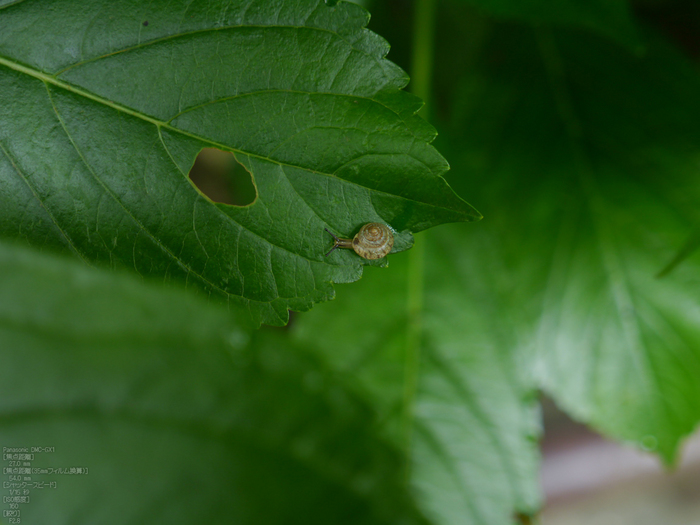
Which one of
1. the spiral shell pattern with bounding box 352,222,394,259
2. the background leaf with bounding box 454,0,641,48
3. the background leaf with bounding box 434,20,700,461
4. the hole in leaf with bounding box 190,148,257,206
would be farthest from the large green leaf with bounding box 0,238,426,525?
the hole in leaf with bounding box 190,148,257,206

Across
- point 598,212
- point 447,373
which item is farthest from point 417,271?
point 598,212

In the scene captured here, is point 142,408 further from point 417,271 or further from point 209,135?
point 417,271

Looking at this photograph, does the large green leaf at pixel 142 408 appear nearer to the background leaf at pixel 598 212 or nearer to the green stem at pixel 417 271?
the green stem at pixel 417 271

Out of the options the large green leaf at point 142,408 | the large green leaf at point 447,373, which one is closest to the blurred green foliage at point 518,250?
the large green leaf at point 447,373

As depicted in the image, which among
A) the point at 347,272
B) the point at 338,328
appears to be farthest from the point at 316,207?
the point at 338,328

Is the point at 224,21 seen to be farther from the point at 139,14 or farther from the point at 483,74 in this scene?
the point at 483,74
